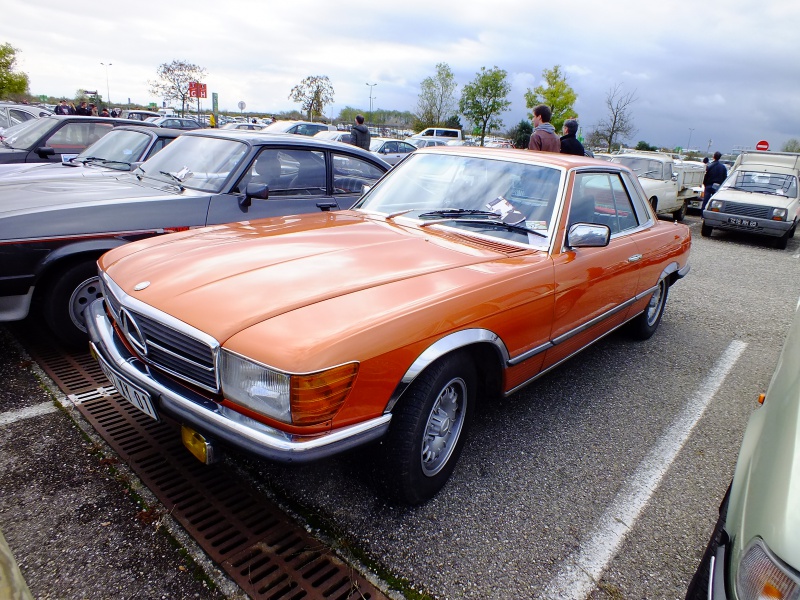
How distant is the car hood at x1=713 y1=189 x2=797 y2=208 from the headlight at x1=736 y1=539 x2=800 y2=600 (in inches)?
472

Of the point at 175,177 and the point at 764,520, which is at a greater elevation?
the point at 175,177

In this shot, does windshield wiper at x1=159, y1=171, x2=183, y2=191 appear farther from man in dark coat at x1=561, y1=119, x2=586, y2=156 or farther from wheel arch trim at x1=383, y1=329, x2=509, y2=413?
man in dark coat at x1=561, y1=119, x2=586, y2=156

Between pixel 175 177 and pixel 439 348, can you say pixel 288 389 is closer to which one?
pixel 439 348

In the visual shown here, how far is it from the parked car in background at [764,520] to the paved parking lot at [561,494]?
677 mm

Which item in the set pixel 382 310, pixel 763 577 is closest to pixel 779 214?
pixel 382 310

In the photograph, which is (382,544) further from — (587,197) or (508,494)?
(587,197)

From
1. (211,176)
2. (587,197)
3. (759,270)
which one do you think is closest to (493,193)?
(587,197)

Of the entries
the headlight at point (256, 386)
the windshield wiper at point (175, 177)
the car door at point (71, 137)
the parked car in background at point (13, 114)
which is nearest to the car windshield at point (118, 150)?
the windshield wiper at point (175, 177)

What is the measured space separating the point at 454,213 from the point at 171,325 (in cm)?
190

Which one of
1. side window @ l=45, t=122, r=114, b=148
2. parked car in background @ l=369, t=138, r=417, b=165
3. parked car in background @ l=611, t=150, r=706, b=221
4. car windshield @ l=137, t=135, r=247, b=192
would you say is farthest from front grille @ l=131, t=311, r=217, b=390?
parked car in background @ l=369, t=138, r=417, b=165

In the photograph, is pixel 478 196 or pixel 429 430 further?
pixel 478 196

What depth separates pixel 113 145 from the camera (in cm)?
614

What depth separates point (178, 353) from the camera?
2.11 meters

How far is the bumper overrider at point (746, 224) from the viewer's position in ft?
34.7
